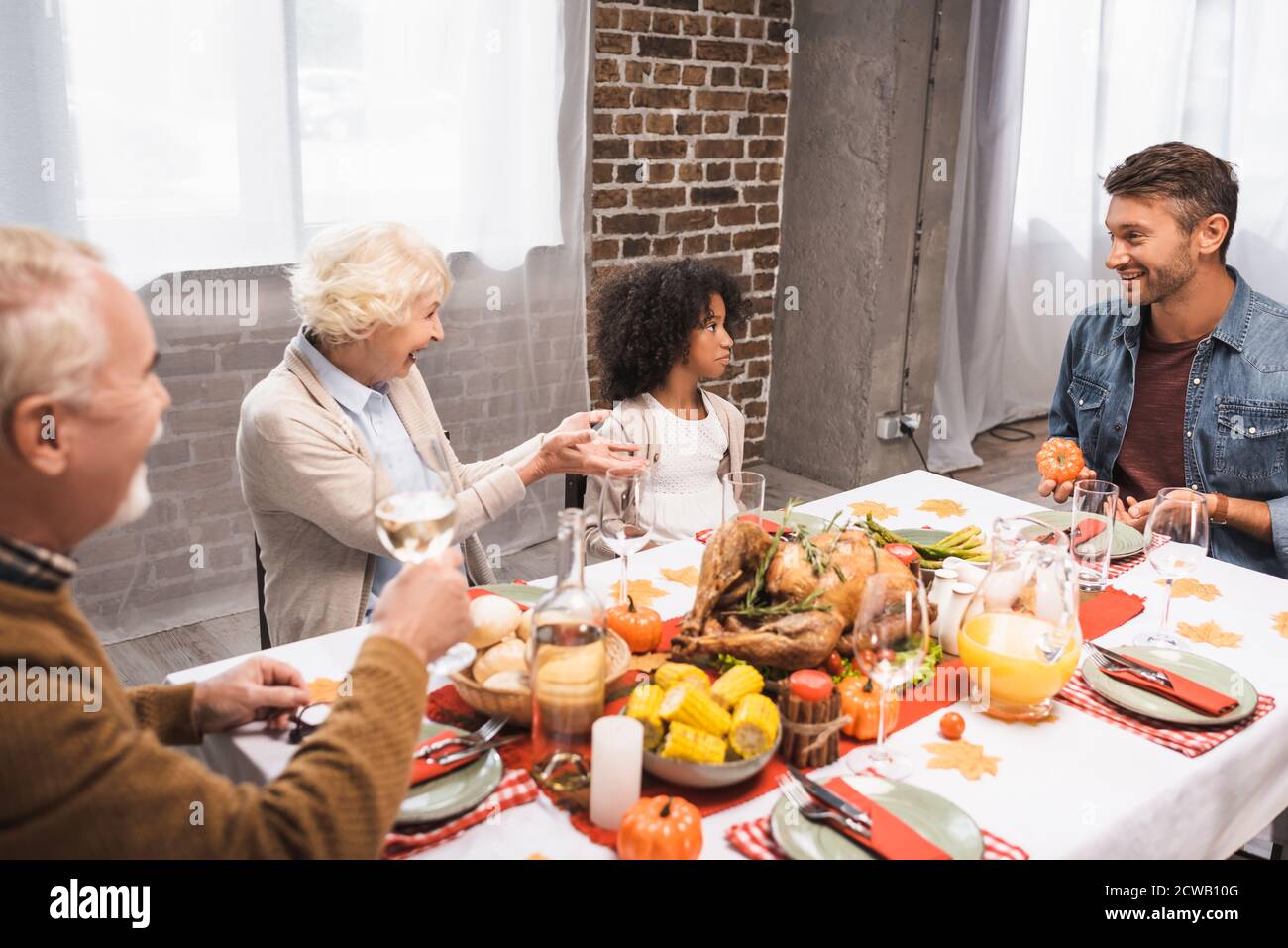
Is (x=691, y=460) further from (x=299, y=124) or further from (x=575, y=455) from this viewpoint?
(x=299, y=124)

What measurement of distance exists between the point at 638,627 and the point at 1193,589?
1003 millimetres

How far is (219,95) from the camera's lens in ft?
9.90

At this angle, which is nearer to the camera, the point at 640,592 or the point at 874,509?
the point at 640,592

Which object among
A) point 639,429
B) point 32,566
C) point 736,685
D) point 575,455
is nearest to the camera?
point 32,566

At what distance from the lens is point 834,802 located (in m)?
1.15

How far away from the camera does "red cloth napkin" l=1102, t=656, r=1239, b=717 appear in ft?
4.62

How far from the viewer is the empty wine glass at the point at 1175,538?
159cm

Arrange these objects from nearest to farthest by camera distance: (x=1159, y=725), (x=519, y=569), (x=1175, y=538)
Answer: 1. (x=1159, y=725)
2. (x=1175, y=538)
3. (x=519, y=569)

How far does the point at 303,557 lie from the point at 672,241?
261 centimetres

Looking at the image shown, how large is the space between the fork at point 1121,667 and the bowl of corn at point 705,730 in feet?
1.80

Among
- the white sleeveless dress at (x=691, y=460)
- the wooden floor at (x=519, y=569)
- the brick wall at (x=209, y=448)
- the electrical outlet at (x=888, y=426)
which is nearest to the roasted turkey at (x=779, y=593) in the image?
the white sleeveless dress at (x=691, y=460)

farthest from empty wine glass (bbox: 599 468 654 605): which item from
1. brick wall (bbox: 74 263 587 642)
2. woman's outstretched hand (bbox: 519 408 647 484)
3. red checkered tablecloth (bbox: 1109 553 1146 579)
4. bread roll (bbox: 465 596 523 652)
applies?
brick wall (bbox: 74 263 587 642)

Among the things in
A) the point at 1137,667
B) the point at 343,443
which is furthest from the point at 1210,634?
the point at 343,443

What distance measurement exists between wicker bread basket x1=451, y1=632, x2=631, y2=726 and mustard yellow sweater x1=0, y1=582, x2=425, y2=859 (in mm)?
260
